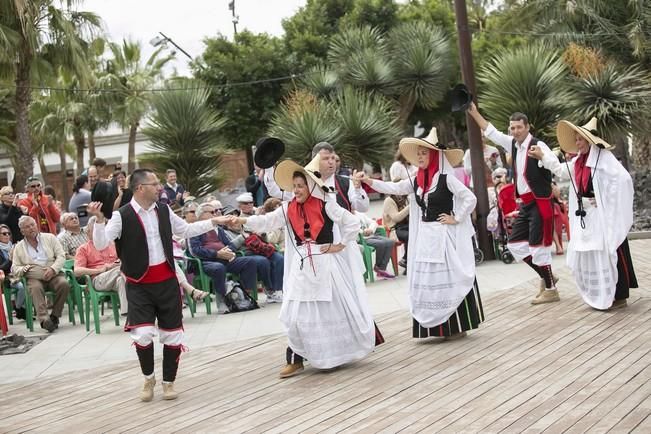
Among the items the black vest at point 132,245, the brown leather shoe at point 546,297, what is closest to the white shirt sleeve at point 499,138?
the brown leather shoe at point 546,297

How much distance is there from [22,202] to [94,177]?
1.28 m

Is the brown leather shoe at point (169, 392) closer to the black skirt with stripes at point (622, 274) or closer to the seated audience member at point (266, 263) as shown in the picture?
the black skirt with stripes at point (622, 274)

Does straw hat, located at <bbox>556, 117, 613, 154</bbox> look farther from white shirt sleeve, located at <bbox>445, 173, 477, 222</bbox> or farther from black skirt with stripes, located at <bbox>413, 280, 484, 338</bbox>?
black skirt with stripes, located at <bbox>413, 280, 484, 338</bbox>

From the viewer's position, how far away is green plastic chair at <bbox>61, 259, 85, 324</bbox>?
40.6ft

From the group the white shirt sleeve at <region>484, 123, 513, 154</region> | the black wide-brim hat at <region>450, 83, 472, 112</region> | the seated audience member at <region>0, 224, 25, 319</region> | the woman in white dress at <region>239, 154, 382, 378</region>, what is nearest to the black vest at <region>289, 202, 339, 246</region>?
the woman in white dress at <region>239, 154, 382, 378</region>

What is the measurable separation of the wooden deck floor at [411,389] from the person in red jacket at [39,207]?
5.98 metres

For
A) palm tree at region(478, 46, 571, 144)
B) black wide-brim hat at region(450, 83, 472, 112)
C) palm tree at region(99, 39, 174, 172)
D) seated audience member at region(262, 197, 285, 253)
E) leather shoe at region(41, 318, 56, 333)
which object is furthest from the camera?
palm tree at region(99, 39, 174, 172)

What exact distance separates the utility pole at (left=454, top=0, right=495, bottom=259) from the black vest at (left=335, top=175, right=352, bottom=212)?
5905 millimetres

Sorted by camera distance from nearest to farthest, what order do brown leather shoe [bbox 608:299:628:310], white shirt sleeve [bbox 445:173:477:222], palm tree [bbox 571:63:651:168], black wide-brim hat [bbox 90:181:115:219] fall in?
black wide-brim hat [bbox 90:181:115:219], white shirt sleeve [bbox 445:173:477:222], brown leather shoe [bbox 608:299:628:310], palm tree [bbox 571:63:651:168]

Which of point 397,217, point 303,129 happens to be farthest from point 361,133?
point 397,217

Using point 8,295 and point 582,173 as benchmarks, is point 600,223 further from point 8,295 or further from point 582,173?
Answer: point 8,295

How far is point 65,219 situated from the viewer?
13.3 metres

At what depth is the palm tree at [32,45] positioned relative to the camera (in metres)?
20.7

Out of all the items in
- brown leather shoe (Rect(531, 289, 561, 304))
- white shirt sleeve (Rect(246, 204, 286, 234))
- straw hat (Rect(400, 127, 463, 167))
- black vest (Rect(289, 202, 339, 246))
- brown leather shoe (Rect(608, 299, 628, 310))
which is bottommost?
brown leather shoe (Rect(608, 299, 628, 310))
